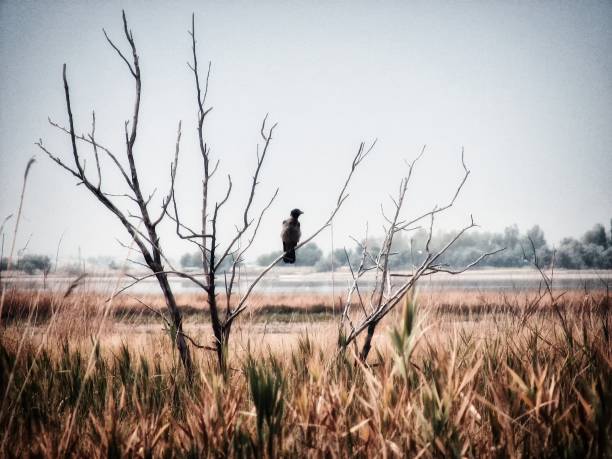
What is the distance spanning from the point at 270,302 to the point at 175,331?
15.3 meters

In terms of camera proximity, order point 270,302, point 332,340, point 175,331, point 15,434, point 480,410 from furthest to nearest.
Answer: point 270,302 → point 332,340 → point 175,331 → point 480,410 → point 15,434

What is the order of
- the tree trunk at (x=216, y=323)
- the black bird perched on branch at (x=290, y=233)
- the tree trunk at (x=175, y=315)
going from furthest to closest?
the black bird perched on branch at (x=290, y=233) → the tree trunk at (x=175, y=315) → the tree trunk at (x=216, y=323)

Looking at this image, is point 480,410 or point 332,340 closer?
point 480,410

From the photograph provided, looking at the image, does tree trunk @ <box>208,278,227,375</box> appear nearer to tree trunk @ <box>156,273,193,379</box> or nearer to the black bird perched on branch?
tree trunk @ <box>156,273,193,379</box>

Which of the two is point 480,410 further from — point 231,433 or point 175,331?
point 175,331

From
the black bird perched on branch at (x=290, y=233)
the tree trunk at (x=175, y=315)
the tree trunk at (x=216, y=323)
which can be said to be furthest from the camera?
the black bird perched on branch at (x=290, y=233)

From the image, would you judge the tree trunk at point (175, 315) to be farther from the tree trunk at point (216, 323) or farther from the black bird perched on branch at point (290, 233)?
the black bird perched on branch at point (290, 233)

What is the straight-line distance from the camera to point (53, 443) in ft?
4.77

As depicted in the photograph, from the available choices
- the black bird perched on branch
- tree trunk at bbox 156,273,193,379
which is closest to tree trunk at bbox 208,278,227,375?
tree trunk at bbox 156,273,193,379

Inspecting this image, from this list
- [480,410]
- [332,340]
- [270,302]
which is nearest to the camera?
[480,410]

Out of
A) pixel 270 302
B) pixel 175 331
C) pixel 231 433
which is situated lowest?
pixel 270 302

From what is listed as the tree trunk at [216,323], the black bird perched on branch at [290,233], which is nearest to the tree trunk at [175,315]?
the tree trunk at [216,323]

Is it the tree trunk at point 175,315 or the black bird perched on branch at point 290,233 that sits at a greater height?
the black bird perched on branch at point 290,233

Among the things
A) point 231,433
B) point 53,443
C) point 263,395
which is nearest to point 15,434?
point 53,443
